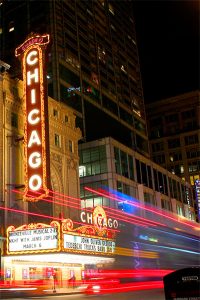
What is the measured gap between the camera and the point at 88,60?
82.9 meters

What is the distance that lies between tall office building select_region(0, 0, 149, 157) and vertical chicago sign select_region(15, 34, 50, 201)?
28844 millimetres

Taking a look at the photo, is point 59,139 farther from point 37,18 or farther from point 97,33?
point 97,33

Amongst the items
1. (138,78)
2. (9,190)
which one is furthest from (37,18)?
(9,190)

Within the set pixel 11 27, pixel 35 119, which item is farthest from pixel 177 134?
pixel 35 119

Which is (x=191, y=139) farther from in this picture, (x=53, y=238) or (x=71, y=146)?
(x=53, y=238)

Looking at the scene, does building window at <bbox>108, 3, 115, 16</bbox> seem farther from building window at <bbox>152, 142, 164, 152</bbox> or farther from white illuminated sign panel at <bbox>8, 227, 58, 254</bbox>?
white illuminated sign panel at <bbox>8, 227, 58, 254</bbox>

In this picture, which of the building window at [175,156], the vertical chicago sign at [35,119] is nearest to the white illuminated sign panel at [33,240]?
the vertical chicago sign at [35,119]

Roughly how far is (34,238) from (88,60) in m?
57.2

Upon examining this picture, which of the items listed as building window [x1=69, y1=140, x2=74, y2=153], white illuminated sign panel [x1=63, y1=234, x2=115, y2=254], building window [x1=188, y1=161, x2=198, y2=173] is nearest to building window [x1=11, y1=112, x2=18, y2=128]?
building window [x1=69, y1=140, x2=74, y2=153]

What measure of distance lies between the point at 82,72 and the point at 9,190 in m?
46.2

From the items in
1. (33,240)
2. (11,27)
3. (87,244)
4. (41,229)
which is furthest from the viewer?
(11,27)

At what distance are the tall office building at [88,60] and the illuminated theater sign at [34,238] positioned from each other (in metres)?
36.7

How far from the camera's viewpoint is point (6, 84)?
→ 39.3 meters

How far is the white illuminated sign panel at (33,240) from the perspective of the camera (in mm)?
30844
